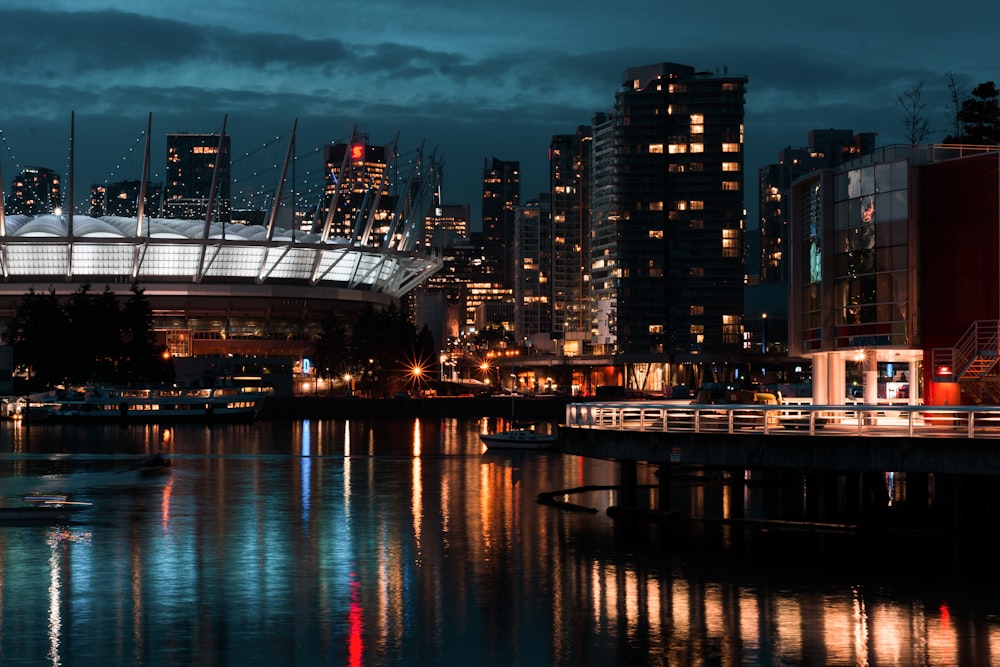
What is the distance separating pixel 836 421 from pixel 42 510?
30.8 metres

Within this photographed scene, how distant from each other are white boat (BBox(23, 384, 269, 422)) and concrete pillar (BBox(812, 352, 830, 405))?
103961 mm

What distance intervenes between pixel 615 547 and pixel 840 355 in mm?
15528

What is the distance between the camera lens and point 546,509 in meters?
61.3

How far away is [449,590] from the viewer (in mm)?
40312

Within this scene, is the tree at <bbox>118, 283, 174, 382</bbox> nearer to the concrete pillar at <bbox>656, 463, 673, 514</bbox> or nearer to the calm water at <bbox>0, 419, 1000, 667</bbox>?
the calm water at <bbox>0, 419, 1000, 667</bbox>

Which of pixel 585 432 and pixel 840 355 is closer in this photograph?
pixel 585 432

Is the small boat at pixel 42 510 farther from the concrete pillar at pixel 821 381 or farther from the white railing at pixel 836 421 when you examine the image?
the concrete pillar at pixel 821 381

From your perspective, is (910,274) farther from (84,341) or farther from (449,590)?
(84,341)

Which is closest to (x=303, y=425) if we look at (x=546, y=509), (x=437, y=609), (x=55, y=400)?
(x=55, y=400)

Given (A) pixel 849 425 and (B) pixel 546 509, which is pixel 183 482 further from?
(A) pixel 849 425

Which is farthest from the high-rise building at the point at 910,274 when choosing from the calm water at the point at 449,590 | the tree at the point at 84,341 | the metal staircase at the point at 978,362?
the tree at the point at 84,341

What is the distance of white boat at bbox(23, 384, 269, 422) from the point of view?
6122 inches

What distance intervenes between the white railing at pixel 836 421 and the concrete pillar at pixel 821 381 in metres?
5.27

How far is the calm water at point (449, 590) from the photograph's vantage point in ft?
107
